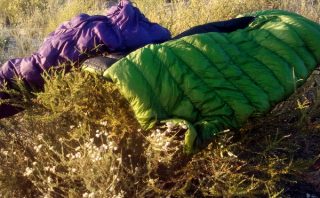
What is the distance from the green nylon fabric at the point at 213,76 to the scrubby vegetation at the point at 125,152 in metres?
0.10

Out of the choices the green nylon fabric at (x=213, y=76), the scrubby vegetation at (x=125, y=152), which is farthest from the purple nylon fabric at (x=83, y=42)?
the green nylon fabric at (x=213, y=76)

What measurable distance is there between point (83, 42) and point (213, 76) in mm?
739

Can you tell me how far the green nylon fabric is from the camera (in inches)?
79.1

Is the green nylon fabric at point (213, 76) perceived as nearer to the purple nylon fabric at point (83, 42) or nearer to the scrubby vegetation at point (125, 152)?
the scrubby vegetation at point (125, 152)

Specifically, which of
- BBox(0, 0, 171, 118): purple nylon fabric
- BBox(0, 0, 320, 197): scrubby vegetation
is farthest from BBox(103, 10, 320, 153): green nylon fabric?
BBox(0, 0, 171, 118): purple nylon fabric

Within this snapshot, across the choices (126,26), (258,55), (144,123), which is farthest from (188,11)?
(144,123)

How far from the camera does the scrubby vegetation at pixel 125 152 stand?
6.53 feet

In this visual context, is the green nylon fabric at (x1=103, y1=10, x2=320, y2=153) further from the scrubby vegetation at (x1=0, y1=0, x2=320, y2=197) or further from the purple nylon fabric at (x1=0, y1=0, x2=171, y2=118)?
the purple nylon fabric at (x1=0, y1=0, x2=171, y2=118)

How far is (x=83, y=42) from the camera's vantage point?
2.37 metres

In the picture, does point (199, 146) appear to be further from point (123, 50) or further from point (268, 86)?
point (123, 50)

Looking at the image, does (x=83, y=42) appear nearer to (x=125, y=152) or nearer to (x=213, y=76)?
(x=125, y=152)

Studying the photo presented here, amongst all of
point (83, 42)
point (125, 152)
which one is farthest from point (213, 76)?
point (83, 42)

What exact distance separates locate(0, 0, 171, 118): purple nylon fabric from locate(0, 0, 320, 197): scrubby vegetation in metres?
0.11

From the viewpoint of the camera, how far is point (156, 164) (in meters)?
2.06
